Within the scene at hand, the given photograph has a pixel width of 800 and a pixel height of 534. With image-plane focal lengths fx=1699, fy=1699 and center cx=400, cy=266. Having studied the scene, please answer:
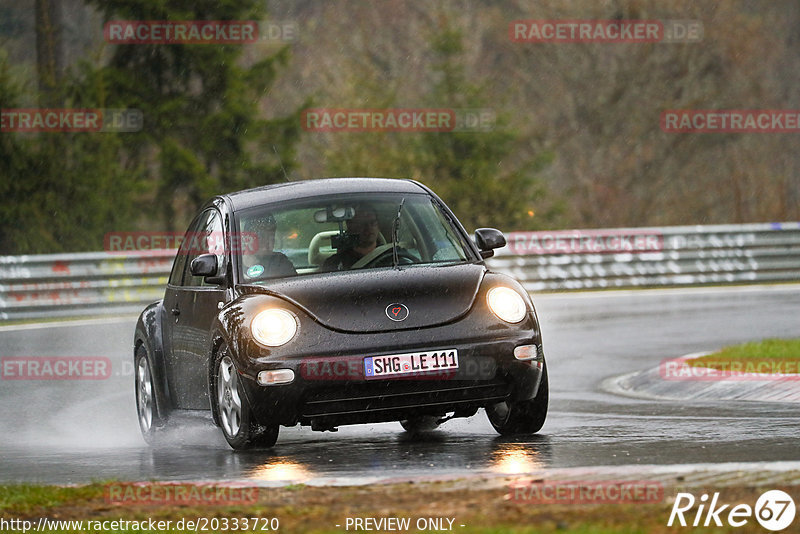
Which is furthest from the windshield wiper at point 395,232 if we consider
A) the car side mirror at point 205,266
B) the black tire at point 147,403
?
the black tire at point 147,403

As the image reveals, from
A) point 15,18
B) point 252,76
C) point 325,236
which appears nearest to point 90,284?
point 252,76

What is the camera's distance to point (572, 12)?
44.3 m

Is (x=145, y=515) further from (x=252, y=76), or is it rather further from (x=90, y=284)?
(x=252, y=76)

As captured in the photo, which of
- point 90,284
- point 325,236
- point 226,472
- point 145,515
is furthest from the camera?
point 90,284

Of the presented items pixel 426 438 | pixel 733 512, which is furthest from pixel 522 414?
pixel 733 512

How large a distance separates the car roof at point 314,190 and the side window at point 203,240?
0.21 metres

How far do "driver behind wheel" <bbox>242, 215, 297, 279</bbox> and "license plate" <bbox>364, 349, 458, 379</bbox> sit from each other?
1107 mm

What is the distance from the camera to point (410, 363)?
30.7 feet

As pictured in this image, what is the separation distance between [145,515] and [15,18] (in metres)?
45.1

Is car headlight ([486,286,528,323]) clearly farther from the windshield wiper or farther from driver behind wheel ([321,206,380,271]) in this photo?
driver behind wheel ([321,206,380,271])

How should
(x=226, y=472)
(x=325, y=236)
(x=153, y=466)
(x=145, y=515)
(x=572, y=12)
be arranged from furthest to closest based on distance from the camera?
(x=572, y=12), (x=325, y=236), (x=153, y=466), (x=226, y=472), (x=145, y=515)

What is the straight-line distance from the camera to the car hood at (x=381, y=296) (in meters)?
9.44

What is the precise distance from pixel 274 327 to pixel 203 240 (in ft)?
6.66

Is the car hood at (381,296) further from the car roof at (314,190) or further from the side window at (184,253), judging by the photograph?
the side window at (184,253)
